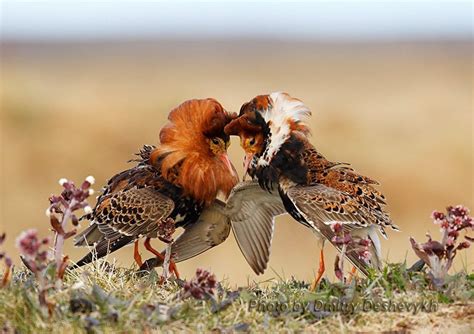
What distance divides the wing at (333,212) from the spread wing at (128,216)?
103 centimetres

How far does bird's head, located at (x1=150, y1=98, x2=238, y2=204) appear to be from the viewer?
7.18 metres

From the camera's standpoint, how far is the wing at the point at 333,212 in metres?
6.64

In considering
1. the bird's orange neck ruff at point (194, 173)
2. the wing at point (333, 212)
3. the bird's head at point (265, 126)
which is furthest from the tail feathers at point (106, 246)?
the wing at point (333, 212)

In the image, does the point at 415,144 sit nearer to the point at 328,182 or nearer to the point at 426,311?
the point at 328,182

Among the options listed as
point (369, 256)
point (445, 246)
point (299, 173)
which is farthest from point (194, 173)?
point (445, 246)

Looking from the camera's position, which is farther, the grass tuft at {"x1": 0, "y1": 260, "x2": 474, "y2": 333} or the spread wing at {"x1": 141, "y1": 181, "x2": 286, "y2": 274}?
the spread wing at {"x1": 141, "y1": 181, "x2": 286, "y2": 274}

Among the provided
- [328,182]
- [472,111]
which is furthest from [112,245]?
[472,111]

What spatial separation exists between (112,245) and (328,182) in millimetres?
1741

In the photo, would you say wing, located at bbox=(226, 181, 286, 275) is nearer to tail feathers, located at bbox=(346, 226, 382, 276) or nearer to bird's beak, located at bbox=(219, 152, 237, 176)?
bird's beak, located at bbox=(219, 152, 237, 176)

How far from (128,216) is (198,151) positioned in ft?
2.63

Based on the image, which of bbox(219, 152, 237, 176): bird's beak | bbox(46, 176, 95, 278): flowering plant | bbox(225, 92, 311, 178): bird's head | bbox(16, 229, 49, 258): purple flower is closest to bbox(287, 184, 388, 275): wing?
bbox(225, 92, 311, 178): bird's head

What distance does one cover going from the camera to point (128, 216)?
6992 millimetres

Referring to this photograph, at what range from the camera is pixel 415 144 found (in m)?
18.1

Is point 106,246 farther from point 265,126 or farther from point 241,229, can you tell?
point 265,126
